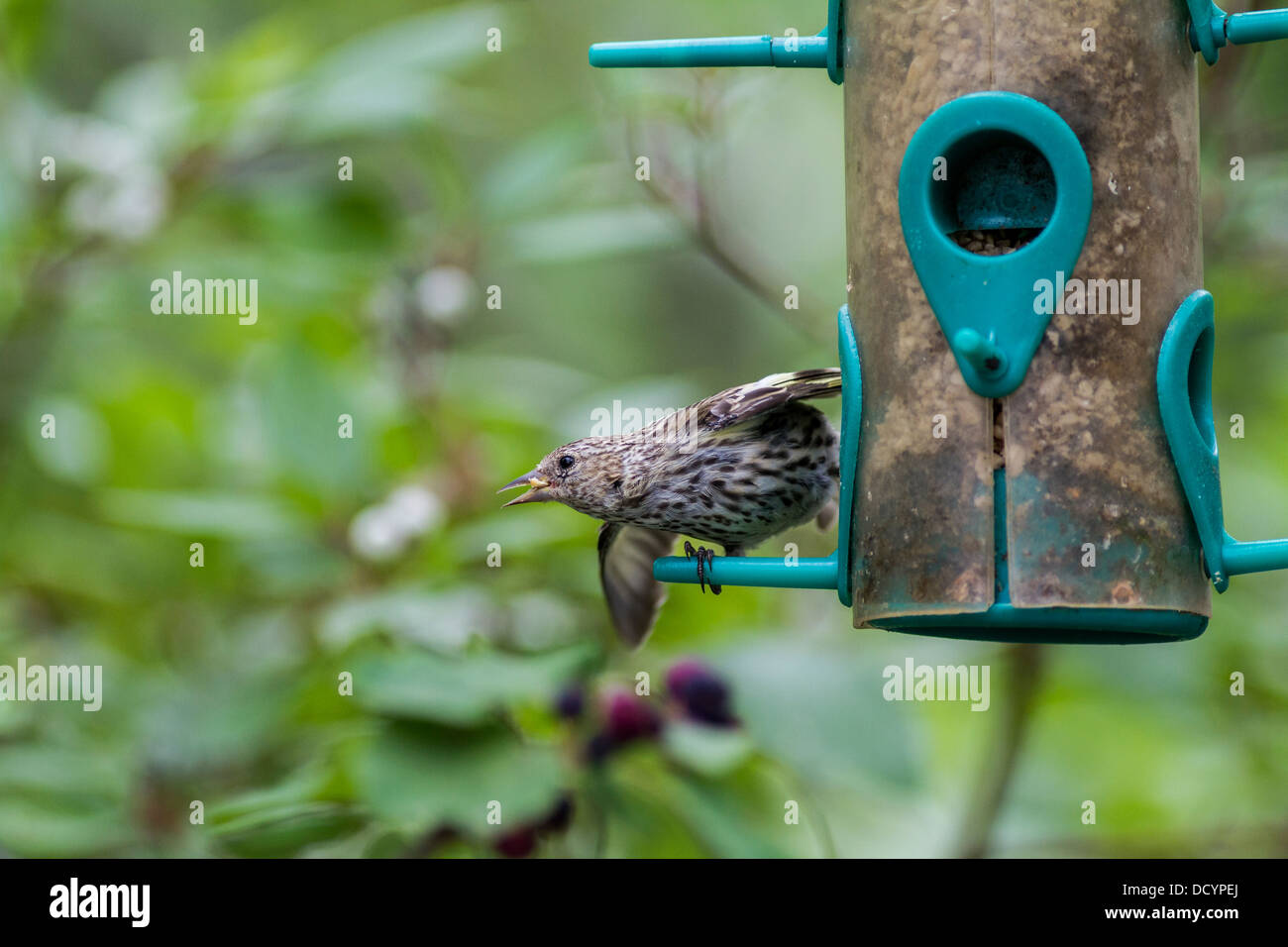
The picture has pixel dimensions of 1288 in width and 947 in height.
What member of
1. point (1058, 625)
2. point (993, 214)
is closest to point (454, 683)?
point (1058, 625)

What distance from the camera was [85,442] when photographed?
23.1 ft

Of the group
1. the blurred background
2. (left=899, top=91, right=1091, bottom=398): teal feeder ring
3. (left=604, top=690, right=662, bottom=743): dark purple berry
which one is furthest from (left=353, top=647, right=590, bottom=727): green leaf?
(left=899, top=91, right=1091, bottom=398): teal feeder ring

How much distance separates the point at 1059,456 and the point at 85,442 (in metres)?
4.21

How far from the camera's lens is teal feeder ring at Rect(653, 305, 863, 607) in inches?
199

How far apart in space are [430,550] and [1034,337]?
2523 mm

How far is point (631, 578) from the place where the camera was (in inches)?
243

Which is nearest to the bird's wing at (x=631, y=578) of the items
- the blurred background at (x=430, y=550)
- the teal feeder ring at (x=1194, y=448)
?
the blurred background at (x=430, y=550)

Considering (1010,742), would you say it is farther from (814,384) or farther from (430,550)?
(430,550)

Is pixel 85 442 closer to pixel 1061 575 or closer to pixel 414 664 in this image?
pixel 414 664

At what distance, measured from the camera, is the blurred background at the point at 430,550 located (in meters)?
5.69

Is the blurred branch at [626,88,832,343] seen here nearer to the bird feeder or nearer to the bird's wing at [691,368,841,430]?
the bird's wing at [691,368,841,430]

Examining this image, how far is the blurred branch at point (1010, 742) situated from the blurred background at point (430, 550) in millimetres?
20

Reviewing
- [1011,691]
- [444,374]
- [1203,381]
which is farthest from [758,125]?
[1203,381]

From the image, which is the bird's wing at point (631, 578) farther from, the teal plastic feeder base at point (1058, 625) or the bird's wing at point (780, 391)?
the teal plastic feeder base at point (1058, 625)
